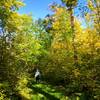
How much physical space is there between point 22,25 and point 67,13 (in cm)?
720

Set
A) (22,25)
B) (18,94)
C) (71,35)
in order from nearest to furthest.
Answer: (18,94), (22,25), (71,35)

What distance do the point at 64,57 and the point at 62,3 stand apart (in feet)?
19.3

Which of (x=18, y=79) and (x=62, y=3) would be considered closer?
(x=18, y=79)

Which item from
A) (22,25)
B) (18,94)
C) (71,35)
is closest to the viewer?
(18,94)

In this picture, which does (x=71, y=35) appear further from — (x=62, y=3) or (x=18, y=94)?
(x=18, y=94)

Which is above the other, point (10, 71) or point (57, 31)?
point (57, 31)

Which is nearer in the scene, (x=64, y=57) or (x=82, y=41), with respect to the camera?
(x=82, y=41)

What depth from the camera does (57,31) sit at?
35.4 meters

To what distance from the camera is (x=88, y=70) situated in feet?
95.0

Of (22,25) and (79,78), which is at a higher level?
(22,25)

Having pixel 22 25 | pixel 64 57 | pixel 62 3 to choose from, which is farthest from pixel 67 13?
pixel 22 25

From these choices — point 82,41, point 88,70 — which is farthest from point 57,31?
point 88,70

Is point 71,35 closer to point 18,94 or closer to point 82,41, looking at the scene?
point 82,41

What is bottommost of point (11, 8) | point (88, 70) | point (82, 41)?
point (88, 70)
